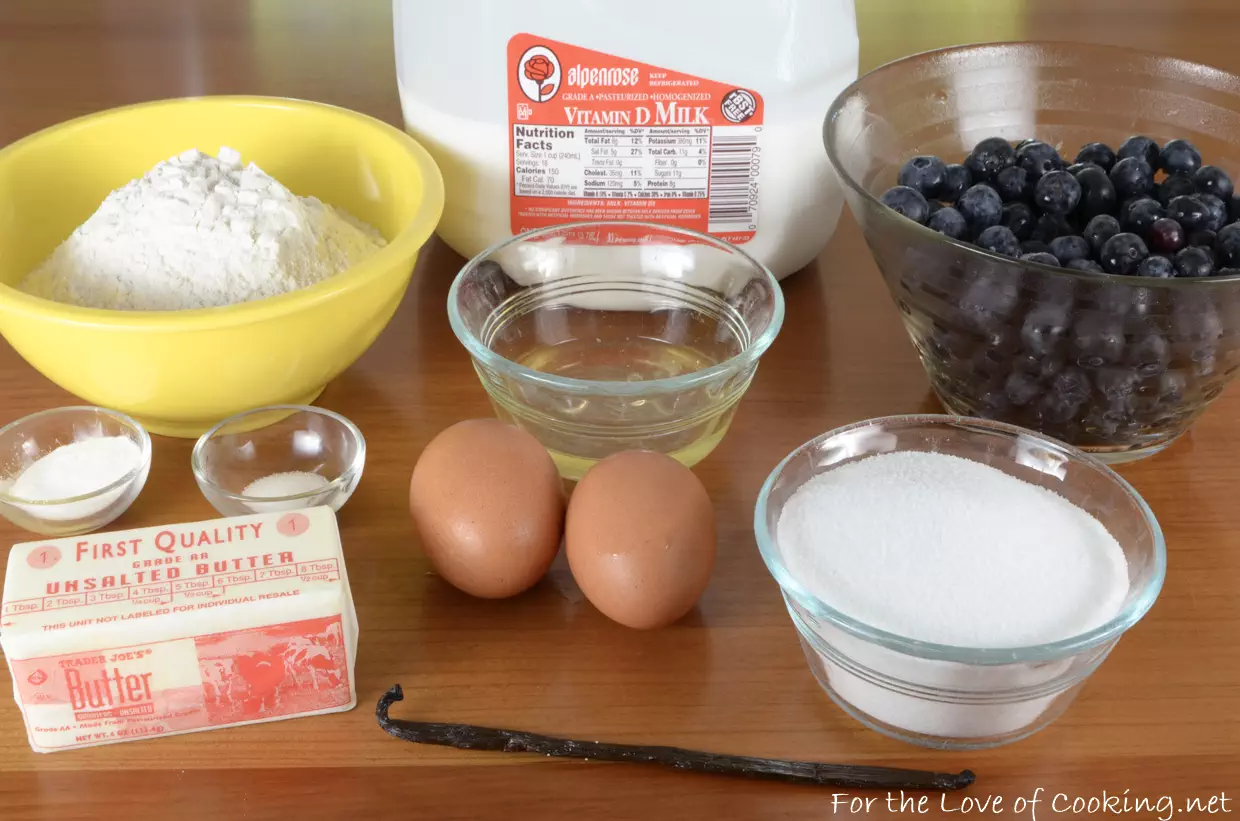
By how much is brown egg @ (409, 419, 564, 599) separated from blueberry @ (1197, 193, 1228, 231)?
42 centimetres

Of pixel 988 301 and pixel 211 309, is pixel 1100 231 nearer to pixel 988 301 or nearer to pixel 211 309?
pixel 988 301

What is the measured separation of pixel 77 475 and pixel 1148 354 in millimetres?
613

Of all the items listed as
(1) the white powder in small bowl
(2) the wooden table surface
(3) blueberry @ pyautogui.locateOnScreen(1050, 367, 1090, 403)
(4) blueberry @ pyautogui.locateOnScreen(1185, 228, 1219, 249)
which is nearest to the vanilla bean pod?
(2) the wooden table surface

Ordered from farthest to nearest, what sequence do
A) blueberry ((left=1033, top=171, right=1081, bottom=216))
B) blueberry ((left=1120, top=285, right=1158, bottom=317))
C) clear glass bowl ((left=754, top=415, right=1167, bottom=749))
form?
blueberry ((left=1033, top=171, right=1081, bottom=216)) → blueberry ((left=1120, top=285, right=1158, bottom=317)) → clear glass bowl ((left=754, top=415, right=1167, bottom=749))

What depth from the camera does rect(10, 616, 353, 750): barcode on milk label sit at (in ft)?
1.87

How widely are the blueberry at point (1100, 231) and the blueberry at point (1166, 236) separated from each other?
21 millimetres

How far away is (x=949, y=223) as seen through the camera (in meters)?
0.75

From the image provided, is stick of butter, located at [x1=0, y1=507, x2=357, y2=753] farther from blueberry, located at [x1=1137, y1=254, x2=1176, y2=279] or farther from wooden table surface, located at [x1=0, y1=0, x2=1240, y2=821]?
blueberry, located at [x1=1137, y1=254, x2=1176, y2=279]

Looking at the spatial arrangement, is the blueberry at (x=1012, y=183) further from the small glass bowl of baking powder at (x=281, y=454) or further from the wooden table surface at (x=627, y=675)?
the small glass bowl of baking powder at (x=281, y=454)

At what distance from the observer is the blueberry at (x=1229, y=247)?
2.35ft

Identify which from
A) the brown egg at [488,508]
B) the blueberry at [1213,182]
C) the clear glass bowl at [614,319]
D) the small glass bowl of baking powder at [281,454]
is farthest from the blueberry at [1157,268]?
→ the small glass bowl of baking powder at [281,454]

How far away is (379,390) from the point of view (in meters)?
0.85

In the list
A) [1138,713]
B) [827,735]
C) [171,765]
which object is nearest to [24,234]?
[171,765]

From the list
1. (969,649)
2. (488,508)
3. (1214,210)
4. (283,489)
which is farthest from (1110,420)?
(283,489)
